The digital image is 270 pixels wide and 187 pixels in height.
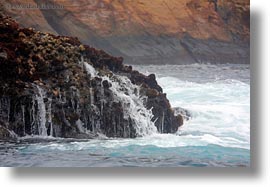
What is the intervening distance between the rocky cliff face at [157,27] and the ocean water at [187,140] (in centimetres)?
11

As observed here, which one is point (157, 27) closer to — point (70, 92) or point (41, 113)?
point (70, 92)

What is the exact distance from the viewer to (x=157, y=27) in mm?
4551

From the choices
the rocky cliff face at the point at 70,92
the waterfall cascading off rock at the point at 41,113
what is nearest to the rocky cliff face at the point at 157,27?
the rocky cliff face at the point at 70,92

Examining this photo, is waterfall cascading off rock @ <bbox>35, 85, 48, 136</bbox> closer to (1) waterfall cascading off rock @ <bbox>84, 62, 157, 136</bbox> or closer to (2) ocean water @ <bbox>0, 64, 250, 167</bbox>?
(2) ocean water @ <bbox>0, 64, 250, 167</bbox>

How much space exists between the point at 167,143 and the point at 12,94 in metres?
1.09

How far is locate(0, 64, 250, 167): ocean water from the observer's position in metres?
4.41

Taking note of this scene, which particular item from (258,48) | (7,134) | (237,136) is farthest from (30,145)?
(258,48)

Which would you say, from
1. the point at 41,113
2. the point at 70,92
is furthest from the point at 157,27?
the point at 41,113

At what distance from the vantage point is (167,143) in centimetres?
448

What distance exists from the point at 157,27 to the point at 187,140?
2.61 ft

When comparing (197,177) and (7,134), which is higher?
(7,134)

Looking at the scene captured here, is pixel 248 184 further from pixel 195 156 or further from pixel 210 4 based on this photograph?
pixel 210 4

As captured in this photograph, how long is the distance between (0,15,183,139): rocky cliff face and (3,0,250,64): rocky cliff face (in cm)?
9

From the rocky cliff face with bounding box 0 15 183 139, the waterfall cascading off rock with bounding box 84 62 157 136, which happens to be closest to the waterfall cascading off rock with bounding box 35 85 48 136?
the rocky cliff face with bounding box 0 15 183 139
